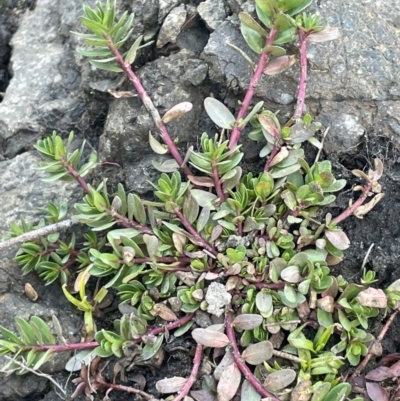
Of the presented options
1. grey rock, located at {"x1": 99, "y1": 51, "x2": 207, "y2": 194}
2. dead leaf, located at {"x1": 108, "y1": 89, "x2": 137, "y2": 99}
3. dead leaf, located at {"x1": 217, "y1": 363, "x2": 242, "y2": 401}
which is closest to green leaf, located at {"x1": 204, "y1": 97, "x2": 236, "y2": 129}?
grey rock, located at {"x1": 99, "y1": 51, "x2": 207, "y2": 194}

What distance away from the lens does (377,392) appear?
2314 mm

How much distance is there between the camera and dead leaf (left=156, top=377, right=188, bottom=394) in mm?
2311

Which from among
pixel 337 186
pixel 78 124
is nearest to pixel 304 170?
pixel 337 186

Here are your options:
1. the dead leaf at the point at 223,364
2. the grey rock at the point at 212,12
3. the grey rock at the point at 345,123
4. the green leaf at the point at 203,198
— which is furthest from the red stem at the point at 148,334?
the grey rock at the point at 212,12

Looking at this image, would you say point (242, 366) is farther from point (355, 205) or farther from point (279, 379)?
point (355, 205)

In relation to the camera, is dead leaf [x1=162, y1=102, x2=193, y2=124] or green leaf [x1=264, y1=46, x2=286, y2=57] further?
dead leaf [x1=162, y1=102, x2=193, y2=124]

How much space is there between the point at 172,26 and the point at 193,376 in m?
1.65

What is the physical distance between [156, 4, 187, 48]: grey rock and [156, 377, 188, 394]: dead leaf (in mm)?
1596

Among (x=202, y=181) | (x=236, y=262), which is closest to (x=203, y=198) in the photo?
(x=202, y=181)

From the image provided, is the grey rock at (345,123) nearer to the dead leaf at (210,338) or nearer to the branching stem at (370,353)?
the branching stem at (370,353)

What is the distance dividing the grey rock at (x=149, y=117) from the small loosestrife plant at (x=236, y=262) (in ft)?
0.49

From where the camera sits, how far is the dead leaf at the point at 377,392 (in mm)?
2303

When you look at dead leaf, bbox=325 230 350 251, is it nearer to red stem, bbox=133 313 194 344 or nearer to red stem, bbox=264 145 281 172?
red stem, bbox=264 145 281 172

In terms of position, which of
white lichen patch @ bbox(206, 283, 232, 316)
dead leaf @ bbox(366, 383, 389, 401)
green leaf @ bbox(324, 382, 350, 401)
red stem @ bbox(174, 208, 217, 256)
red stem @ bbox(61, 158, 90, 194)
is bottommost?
dead leaf @ bbox(366, 383, 389, 401)
